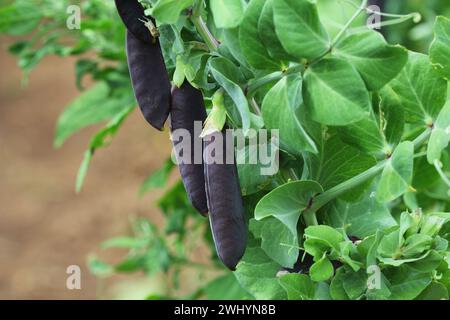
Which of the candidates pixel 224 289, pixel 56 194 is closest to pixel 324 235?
pixel 224 289

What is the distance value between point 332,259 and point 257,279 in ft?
0.29

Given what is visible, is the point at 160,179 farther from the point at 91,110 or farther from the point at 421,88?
the point at 421,88

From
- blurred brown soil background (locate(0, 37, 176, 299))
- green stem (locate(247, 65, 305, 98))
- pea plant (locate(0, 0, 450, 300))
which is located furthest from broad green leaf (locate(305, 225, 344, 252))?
blurred brown soil background (locate(0, 37, 176, 299))

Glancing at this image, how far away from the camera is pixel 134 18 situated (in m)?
0.64

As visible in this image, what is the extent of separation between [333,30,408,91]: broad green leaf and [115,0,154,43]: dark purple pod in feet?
0.48

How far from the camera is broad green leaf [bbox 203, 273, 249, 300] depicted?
3.97 ft

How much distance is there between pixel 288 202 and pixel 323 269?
58 millimetres

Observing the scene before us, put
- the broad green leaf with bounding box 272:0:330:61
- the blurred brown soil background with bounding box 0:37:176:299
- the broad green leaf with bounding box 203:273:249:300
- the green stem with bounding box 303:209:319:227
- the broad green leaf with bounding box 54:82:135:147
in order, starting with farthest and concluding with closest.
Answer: the blurred brown soil background with bounding box 0:37:176:299 < the broad green leaf with bounding box 54:82:135:147 < the broad green leaf with bounding box 203:273:249:300 < the green stem with bounding box 303:209:319:227 < the broad green leaf with bounding box 272:0:330:61

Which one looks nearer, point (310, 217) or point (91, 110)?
point (310, 217)

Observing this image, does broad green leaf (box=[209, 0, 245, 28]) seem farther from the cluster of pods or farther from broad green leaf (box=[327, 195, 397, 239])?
broad green leaf (box=[327, 195, 397, 239])

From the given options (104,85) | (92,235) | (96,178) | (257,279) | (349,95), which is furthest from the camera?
(96,178)
